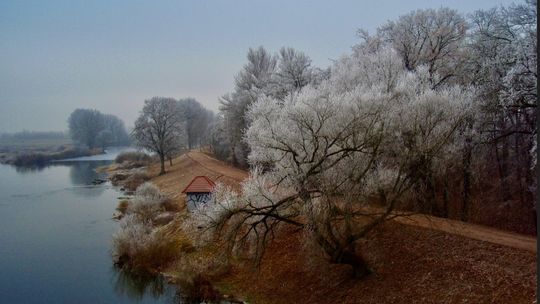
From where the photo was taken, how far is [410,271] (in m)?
13.0

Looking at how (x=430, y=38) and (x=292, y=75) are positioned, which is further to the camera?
(x=292, y=75)

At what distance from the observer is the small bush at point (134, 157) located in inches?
2328

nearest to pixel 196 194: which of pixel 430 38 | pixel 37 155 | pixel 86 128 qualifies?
pixel 430 38

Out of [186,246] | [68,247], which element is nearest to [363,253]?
[186,246]

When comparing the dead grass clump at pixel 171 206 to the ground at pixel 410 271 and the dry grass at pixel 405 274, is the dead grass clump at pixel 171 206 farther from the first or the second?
the dry grass at pixel 405 274

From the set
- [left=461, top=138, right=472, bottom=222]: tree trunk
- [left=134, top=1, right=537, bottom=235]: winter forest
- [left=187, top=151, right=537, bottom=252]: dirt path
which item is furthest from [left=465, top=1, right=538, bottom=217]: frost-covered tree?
[left=187, top=151, right=537, bottom=252]: dirt path

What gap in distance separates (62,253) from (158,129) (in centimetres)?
2733

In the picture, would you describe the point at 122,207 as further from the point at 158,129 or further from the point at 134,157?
the point at 134,157

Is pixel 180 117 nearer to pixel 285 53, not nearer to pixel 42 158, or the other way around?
pixel 285 53

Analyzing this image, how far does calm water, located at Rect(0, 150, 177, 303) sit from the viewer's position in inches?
637

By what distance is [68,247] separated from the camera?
70.6ft

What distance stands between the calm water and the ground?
3779 millimetres

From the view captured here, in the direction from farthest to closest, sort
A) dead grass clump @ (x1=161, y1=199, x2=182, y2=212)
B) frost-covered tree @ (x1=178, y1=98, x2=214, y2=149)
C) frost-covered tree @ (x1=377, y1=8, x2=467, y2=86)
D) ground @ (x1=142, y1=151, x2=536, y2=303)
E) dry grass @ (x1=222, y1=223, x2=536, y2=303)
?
frost-covered tree @ (x1=178, y1=98, x2=214, y2=149)
dead grass clump @ (x1=161, y1=199, x2=182, y2=212)
frost-covered tree @ (x1=377, y1=8, x2=467, y2=86)
ground @ (x1=142, y1=151, x2=536, y2=303)
dry grass @ (x1=222, y1=223, x2=536, y2=303)

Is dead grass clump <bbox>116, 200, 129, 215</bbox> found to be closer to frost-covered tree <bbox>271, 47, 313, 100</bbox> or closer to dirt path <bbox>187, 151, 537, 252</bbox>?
frost-covered tree <bbox>271, 47, 313, 100</bbox>
